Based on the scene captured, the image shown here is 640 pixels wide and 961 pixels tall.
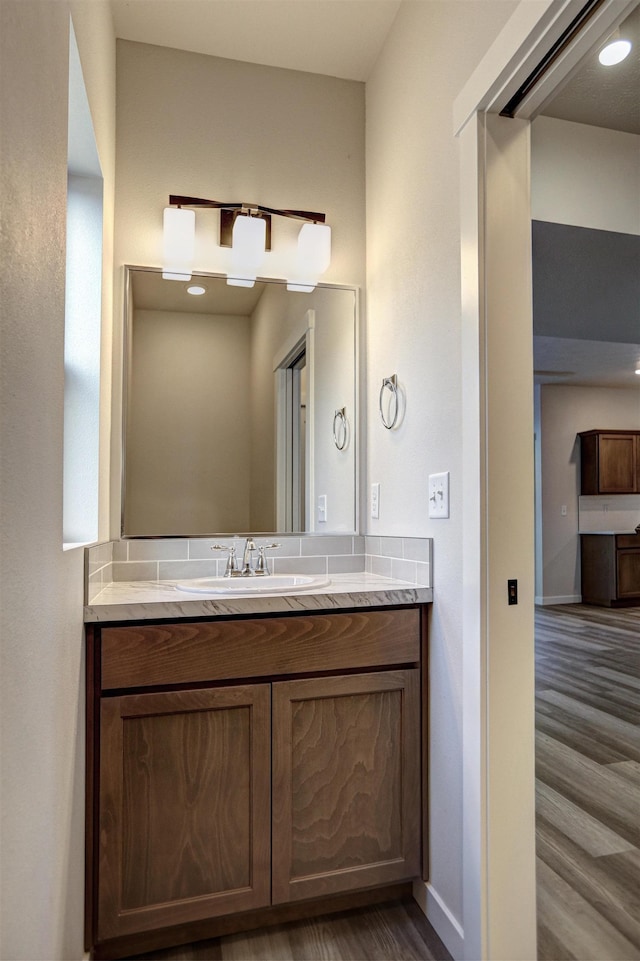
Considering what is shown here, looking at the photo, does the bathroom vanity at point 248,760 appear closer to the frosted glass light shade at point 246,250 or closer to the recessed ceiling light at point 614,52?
the frosted glass light shade at point 246,250

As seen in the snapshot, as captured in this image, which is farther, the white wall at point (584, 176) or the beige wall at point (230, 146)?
the white wall at point (584, 176)

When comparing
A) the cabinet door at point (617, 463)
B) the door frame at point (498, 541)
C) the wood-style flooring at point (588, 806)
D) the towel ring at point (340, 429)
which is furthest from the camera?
the cabinet door at point (617, 463)

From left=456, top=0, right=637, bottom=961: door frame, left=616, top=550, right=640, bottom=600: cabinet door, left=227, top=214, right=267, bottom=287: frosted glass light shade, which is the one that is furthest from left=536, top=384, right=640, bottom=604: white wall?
left=456, top=0, right=637, bottom=961: door frame

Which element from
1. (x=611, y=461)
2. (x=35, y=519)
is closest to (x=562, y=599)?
(x=611, y=461)

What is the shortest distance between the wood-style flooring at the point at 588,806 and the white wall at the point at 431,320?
391 mm

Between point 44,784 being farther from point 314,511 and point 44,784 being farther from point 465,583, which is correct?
point 314,511

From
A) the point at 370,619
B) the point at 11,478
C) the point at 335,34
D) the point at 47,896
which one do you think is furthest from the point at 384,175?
the point at 47,896

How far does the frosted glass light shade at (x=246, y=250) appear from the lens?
2.11 m

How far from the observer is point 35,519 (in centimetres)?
93

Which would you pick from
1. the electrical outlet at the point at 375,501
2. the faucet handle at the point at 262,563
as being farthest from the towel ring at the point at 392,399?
the faucet handle at the point at 262,563

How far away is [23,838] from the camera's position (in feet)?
2.82

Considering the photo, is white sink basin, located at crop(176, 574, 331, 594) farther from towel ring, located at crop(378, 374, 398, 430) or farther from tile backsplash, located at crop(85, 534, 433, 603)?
towel ring, located at crop(378, 374, 398, 430)

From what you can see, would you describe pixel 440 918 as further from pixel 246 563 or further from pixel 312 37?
pixel 312 37

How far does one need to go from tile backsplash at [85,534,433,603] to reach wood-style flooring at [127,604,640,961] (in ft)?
3.03
